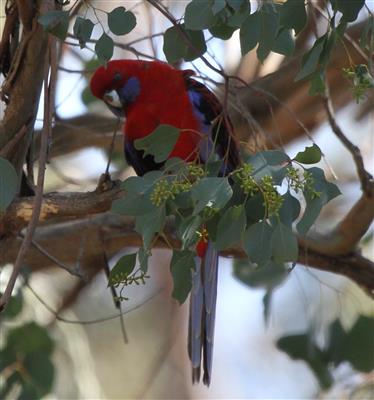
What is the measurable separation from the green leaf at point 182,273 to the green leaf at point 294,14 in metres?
0.42

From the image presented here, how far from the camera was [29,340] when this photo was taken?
9.28ft

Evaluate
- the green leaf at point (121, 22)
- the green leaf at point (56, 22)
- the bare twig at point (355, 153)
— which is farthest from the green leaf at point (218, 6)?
the bare twig at point (355, 153)

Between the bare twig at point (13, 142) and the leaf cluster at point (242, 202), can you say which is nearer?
the leaf cluster at point (242, 202)

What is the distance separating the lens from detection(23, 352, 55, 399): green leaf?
270 centimetres

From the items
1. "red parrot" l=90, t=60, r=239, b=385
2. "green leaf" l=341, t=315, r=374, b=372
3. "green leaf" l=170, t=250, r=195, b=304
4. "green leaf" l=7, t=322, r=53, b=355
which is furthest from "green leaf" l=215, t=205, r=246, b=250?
"green leaf" l=7, t=322, r=53, b=355

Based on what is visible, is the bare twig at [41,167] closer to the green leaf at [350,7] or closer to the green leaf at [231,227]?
the green leaf at [231,227]

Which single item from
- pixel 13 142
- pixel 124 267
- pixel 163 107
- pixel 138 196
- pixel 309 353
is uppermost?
pixel 163 107

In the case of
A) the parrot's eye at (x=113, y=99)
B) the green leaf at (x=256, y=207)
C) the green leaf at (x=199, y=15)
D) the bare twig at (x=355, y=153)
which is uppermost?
the parrot's eye at (x=113, y=99)

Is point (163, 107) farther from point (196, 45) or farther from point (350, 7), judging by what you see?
point (350, 7)

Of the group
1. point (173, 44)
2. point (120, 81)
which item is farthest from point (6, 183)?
point (120, 81)

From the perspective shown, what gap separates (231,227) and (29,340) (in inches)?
56.4

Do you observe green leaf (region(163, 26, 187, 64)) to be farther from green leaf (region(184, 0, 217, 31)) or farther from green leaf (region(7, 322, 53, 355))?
green leaf (region(7, 322, 53, 355))

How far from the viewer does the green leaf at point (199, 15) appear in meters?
1.56

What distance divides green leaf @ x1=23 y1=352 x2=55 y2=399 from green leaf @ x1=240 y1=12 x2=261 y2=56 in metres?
1.42
